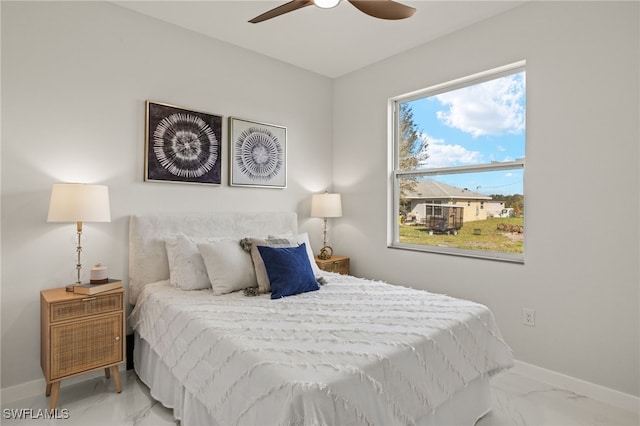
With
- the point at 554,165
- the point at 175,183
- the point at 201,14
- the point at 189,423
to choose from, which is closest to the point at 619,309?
the point at 554,165

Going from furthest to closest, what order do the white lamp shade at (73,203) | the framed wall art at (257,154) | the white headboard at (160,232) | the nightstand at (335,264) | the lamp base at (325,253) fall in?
1. the lamp base at (325,253)
2. the nightstand at (335,264)
3. the framed wall art at (257,154)
4. the white headboard at (160,232)
5. the white lamp shade at (73,203)

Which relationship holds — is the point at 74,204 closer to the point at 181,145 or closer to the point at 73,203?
the point at 73,203

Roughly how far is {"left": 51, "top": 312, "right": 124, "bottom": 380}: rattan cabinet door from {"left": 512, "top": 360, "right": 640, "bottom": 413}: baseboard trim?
9.54ft

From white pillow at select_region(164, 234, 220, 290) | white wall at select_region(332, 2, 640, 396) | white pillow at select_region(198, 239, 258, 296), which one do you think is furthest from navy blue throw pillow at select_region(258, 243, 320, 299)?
white wall at select_region(332, 2, 640, 396)

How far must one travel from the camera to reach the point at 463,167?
3180 millimetres

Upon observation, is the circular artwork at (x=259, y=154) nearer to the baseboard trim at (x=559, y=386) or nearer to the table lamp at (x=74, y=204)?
the table lamp at (x=74, y=204)

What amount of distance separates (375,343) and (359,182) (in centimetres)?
254

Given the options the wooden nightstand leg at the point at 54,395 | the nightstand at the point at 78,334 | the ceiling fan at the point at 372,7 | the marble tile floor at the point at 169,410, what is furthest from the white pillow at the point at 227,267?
the ceiling fan at the point at 372,7

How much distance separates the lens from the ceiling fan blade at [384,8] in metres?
2.03

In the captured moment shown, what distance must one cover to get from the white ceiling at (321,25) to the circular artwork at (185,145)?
802 mm

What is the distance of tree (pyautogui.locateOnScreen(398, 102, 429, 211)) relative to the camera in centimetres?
359

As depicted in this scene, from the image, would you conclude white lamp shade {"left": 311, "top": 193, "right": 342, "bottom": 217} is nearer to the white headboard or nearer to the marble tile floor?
the white headboard

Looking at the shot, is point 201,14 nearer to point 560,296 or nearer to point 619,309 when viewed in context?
point 560,296

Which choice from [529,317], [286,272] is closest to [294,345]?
[286,272]
